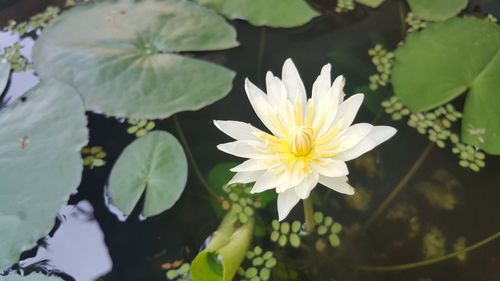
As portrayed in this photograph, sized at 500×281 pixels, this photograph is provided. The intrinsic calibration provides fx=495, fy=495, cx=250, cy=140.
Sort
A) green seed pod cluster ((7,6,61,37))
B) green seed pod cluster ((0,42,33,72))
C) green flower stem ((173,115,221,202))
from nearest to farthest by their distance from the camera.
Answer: green flower stem ((173,115,221,202))
green seed pod cluster ((0,42,33,72))
green seed pod cluster ((7,6,61,37))

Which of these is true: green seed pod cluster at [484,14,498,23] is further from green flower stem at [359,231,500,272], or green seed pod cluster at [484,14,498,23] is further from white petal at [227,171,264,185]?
white petal at [227,171,264,185]

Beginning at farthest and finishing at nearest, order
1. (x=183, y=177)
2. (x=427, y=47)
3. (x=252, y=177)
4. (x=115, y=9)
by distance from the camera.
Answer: (x=115, y=9) < (x=427, y=47) < (x=183, y=177) < (x=252, y=177)

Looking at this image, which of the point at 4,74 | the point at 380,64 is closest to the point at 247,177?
the point at 380,64

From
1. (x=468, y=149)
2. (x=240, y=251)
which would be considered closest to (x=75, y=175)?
(x=240, y=251)

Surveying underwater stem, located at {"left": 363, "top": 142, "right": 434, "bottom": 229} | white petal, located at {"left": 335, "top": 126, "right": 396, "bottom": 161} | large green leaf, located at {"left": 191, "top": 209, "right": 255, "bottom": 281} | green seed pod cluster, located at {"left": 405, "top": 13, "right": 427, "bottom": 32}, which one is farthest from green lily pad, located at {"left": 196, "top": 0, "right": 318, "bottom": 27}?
white petal, located at {"left": 335, "top": 126, "right": 396, "bottom": 161}

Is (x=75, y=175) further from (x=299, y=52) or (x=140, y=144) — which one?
(x=299, y=52)

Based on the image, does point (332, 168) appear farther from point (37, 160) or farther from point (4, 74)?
point (4, 74)
